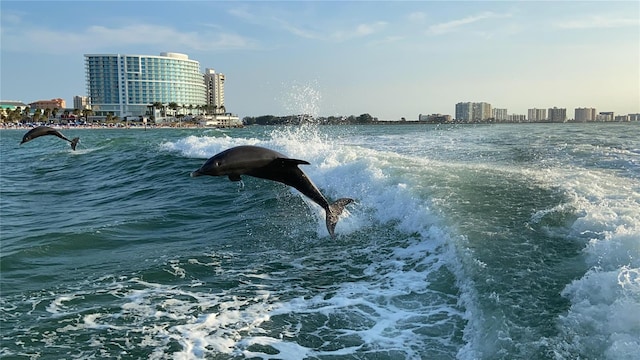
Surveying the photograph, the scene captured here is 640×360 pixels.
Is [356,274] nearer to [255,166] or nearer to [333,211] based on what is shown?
[333,211]

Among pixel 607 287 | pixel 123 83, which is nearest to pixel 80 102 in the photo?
pixel 123 83

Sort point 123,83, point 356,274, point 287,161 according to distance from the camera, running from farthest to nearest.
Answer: point 123,83 → point 356,274 → point 287,161

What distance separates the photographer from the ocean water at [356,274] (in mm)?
4961

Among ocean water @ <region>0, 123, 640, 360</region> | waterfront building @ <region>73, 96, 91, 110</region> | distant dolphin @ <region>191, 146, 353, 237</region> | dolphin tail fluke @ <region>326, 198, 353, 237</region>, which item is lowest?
ocean water @ <region>0, 123, 640, 360</region>

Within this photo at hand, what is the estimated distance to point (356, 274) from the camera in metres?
7.11

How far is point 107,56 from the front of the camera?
590 ft

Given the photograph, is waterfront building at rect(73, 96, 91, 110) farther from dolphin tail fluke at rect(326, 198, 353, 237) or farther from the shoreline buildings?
dolphin tail fluke at rect(326, 198, 353, 237)

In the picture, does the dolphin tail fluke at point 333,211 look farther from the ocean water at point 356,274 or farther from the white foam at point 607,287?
the white foam at point 607,287

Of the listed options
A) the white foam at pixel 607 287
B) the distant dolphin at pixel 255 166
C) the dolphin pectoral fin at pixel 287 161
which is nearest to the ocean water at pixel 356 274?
the white foam at pixel 607 287

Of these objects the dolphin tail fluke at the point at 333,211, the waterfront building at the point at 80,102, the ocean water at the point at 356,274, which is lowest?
the ocean water at the point at 356,274

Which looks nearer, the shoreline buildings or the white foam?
the white foam

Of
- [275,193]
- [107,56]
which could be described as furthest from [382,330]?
[107,56]

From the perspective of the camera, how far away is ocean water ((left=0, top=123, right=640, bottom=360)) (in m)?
4.96

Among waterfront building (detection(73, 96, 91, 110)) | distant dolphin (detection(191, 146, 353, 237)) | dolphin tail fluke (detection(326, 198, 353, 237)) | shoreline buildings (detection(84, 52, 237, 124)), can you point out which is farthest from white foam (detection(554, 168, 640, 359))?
waterfront building (detection(73, 96, 91, 110))
